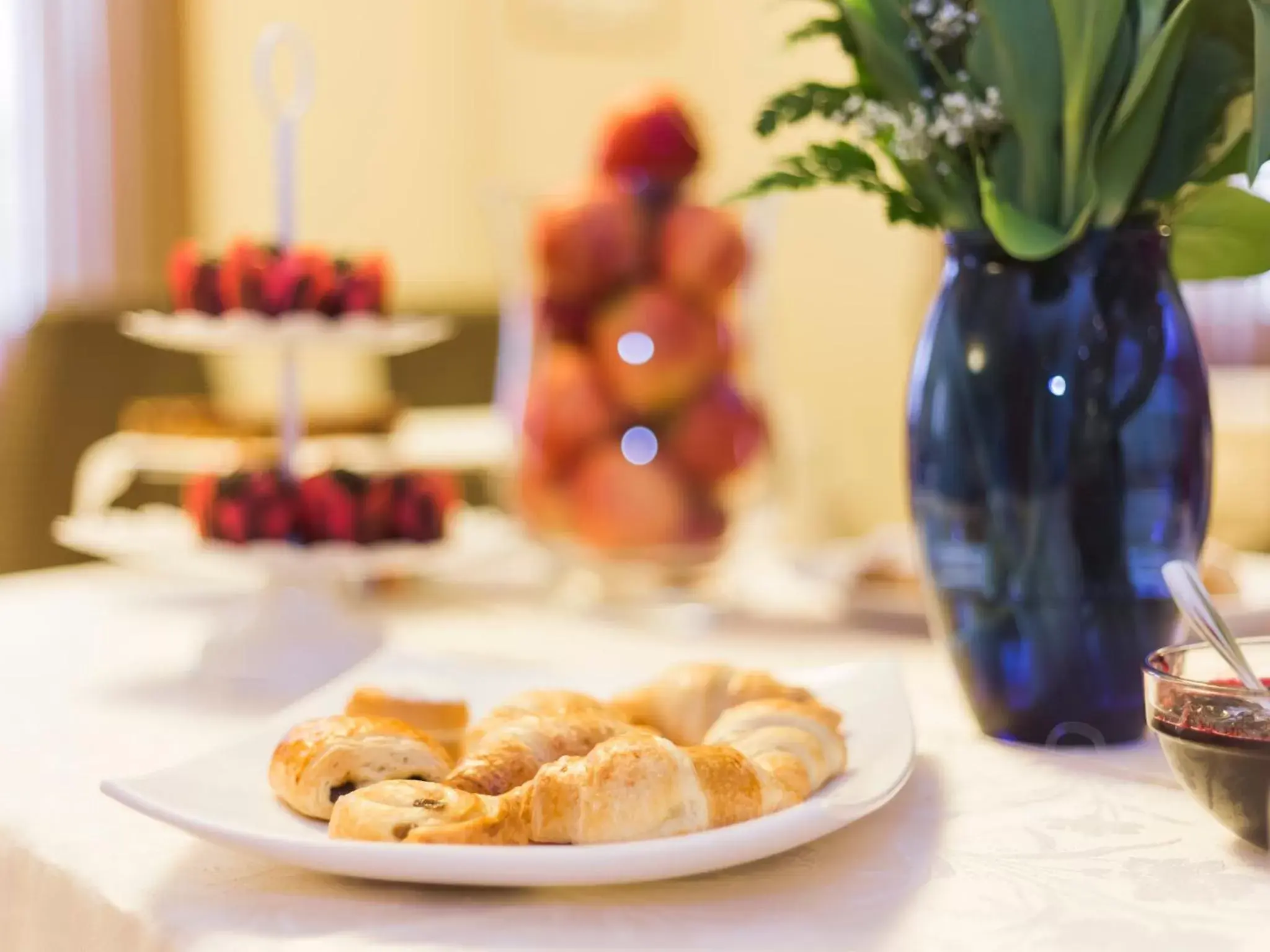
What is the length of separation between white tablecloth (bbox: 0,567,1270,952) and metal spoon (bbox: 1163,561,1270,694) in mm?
78

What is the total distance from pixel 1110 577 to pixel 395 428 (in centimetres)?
170

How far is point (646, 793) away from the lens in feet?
1.85

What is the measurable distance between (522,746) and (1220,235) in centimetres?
51

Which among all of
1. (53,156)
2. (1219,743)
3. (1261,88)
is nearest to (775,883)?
(1219,743)

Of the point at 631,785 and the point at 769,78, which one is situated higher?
the point at 769,78

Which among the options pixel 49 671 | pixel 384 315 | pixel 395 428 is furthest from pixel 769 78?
pixel 49 671

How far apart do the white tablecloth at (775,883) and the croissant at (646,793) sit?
0.03 metres

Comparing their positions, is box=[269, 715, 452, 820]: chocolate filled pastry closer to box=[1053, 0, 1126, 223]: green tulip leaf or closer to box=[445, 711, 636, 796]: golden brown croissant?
box=[445, 711, 636, 796]: golden brown croissant

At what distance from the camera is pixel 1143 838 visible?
655 millimetres

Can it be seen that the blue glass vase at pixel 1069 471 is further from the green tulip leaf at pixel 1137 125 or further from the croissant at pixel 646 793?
the croissant at pixel 646 793

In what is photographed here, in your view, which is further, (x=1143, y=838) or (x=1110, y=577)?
(x=1110, y=577)

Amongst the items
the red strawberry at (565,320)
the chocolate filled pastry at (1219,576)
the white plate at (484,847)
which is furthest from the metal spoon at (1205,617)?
the red strawberry at (565,320)

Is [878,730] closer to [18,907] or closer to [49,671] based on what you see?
[18,907]

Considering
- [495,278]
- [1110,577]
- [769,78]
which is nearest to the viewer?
[1110,577]
